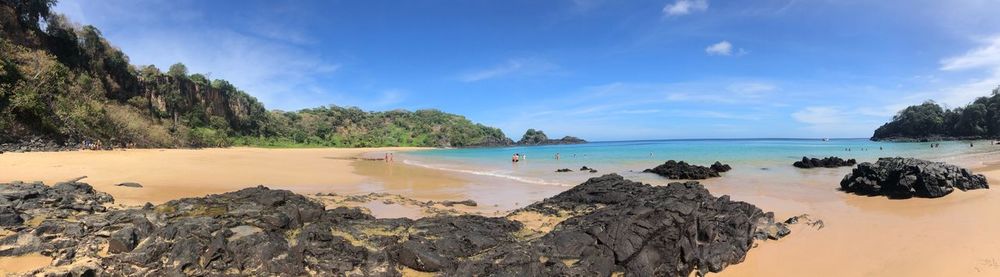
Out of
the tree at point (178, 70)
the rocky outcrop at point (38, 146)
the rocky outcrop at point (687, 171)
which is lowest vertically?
the rocky outcrop at point (687, 171)

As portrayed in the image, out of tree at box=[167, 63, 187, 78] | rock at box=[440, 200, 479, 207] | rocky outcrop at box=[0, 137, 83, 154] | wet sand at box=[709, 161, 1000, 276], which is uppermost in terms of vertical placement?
tree at box=[167, 63, 187, 78]

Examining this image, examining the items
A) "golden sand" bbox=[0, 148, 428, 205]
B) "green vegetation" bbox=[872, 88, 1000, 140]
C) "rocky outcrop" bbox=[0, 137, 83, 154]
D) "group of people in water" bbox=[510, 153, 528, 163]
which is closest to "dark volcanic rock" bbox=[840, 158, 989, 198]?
"golden sand" bbox=[0, 148, 428, 205]

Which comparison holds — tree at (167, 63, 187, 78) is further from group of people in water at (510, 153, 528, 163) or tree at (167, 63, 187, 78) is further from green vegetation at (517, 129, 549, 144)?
green vegetation at (517, 129, 549, 144)

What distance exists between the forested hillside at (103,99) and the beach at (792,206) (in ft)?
36.6

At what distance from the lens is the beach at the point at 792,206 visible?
24.9 feet

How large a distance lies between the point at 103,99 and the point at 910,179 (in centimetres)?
5621

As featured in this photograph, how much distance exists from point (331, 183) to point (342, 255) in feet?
45.5

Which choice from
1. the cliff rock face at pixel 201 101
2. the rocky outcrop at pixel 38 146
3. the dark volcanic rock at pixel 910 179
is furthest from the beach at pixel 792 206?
the cliff rock face at pixel 201 101

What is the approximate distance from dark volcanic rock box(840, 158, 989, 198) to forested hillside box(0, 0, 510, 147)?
41982 millimetres

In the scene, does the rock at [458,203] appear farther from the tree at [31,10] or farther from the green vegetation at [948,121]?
the green vegetation at [948,121]

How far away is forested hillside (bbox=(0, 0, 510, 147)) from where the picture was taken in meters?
28.5

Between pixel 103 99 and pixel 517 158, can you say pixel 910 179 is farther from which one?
pixel 103 99

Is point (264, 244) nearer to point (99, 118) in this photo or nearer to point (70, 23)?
point (99, 118)

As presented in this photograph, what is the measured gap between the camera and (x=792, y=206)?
42.4ft
